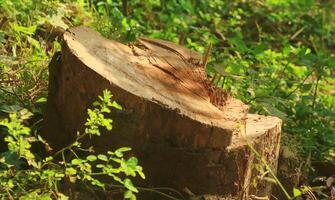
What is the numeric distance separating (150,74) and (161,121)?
0.34 meters

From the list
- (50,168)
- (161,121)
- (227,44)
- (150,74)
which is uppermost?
(227,44)

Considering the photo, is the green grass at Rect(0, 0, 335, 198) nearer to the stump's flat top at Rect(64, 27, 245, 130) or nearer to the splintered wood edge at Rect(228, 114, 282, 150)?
the splintered wood edge at Rect(228, 114, 282, 150)

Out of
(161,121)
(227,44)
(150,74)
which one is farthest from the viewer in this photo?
(227,44)

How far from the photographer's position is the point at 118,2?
5.96 m

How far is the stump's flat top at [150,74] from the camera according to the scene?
3.00 metres

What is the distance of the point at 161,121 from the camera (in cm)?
298

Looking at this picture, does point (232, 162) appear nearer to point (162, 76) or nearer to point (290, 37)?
point (162, 76)

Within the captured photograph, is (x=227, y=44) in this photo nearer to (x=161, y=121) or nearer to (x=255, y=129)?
(x=255, y=129)

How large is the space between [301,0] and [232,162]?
462cm

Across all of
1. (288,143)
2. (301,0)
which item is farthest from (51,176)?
(301,0)

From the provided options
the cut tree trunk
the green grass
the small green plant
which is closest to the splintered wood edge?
the cut tree trunk

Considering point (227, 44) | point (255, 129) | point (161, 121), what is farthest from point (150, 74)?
point (227, 44)

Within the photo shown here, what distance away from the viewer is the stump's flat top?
3.00 metres

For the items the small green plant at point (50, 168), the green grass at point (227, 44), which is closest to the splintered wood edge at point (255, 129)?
the green grass at point (227, 44)
